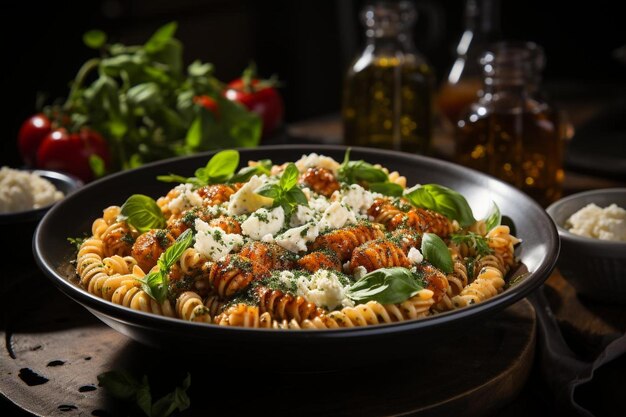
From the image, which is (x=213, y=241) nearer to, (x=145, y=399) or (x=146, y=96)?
(x=145, y=399)

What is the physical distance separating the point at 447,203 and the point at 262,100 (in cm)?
218

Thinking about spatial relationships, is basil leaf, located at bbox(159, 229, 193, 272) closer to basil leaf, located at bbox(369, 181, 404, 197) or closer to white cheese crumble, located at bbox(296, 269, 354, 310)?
white cheese crumble, located at bbox(296, 269, 354, 310)

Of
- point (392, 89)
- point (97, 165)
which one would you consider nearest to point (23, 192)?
point (97, 165)

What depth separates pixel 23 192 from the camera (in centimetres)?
313

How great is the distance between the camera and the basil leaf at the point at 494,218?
258 centimetres

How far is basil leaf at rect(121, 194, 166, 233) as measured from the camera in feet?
8.19

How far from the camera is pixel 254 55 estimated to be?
773 centimetres

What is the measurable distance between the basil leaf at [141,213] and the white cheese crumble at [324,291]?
64 centimetres

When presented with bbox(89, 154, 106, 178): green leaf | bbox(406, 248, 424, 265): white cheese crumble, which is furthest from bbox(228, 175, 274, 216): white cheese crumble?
bbox(89, 154, 106, 178): green leaf

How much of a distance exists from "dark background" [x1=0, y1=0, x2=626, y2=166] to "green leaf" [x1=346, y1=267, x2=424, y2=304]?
4.10 m

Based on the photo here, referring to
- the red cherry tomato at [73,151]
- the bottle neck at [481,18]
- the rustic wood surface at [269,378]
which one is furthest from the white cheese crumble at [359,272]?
the bottle neck at [481,18]

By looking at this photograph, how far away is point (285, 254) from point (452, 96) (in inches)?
89.3

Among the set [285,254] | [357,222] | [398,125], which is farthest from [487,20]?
[285,254]

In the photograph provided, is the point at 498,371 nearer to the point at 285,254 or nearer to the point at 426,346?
the point at 426,346
